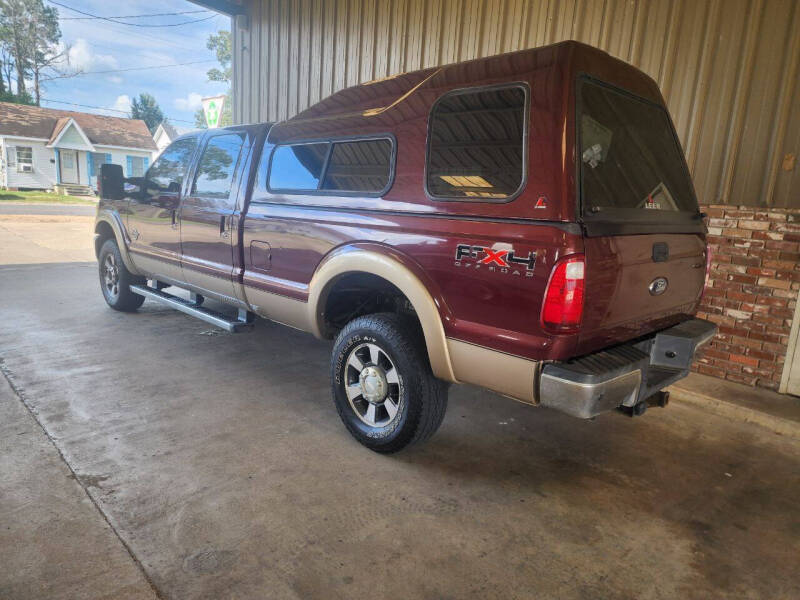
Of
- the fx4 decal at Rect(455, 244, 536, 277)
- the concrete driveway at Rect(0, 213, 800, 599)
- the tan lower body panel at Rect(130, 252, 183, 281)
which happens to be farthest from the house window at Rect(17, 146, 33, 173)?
the fx4 decal at Rect(455, 244, 536, 277)

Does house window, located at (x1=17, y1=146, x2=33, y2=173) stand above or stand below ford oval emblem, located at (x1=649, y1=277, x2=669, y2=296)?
above

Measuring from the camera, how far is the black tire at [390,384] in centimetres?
292

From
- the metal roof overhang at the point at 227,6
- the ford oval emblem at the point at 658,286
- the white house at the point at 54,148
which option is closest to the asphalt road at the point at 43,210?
the white house at the point at 54,148

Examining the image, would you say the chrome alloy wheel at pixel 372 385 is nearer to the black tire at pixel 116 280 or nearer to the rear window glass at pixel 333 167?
the rear window glass at pixel 333 167

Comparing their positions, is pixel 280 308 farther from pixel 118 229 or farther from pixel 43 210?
pixel 43 210

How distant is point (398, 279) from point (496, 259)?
610 millimetres

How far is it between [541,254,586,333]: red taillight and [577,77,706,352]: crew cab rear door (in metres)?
0.05

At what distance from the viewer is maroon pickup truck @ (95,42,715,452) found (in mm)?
2348

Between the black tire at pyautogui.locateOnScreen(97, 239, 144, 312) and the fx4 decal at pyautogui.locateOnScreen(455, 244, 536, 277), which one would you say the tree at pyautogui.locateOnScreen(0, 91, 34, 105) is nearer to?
the black tire at pyautogui.locateOnScreen(97, 239, 144, 312)

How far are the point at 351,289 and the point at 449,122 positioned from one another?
1215 millimetres

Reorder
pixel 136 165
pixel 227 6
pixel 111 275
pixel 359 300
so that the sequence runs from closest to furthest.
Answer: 1. pixel 359 300
2. pixel 111 275
3. pixel 227 6
4. pixel 136 165

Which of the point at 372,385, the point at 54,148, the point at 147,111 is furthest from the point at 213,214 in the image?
the point at 147,111

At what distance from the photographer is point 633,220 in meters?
2.59

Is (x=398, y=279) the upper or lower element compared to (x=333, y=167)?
lower
